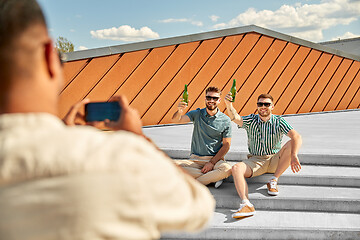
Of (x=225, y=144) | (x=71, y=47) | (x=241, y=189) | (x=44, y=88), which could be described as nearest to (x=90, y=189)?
(x=44, y=88)

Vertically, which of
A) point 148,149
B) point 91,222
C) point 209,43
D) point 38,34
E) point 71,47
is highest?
point 209,43

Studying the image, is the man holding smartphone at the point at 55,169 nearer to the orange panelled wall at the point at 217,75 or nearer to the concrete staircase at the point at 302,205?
the concrete staircase at the point at 302,205

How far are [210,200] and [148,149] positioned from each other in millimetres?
214

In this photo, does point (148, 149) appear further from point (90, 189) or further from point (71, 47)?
point (71, 47)

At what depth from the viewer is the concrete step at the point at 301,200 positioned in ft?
11.8

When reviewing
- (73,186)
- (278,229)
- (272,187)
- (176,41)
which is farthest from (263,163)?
(176,41)

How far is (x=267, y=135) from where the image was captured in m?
4.03

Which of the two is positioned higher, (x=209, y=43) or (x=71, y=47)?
(x=209, y=43)

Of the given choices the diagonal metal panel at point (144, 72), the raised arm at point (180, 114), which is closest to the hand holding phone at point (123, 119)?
the raised arm at point (180, 114)

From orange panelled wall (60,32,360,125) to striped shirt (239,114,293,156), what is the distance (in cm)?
410

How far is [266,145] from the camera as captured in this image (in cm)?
409

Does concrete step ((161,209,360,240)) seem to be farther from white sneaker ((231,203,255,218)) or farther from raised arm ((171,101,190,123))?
raised arm ((171,101,190,123))

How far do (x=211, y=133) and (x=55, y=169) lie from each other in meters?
3.61

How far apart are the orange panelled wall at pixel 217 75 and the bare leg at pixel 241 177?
4.34 metres
